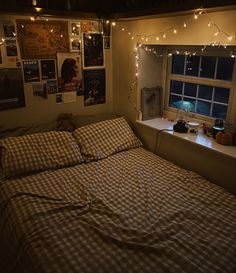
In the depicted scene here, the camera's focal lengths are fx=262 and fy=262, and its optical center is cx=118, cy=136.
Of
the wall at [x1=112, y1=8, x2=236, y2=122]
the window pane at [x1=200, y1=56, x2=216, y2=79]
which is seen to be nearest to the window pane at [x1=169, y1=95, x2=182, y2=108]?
the wall at [x1=112, y1=8, x2=236, y2=122]

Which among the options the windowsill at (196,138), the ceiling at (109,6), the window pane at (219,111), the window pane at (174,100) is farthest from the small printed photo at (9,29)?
the window pane at (219,111)

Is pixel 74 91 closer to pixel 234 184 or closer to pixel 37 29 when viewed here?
pixel 37 29

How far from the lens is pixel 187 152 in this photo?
2277 millimetres

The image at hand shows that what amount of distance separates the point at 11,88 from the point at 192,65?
169cm

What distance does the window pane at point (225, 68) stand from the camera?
217 centimetres

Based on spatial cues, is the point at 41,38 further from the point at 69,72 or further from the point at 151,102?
the point at 151,102

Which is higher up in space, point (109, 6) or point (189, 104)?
point (109, 6)

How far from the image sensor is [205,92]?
245cm

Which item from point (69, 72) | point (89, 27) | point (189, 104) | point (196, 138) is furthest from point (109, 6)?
point (196, 138)

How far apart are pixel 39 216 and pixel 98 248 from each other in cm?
46

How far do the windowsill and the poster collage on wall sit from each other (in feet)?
2.29

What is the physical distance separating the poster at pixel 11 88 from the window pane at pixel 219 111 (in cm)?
177

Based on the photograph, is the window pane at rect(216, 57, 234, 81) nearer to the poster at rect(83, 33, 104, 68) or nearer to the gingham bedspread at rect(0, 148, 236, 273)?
the gingham bedspread at rect(0, 148, 236, 273)

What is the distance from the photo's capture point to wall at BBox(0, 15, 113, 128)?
7.94 ft
